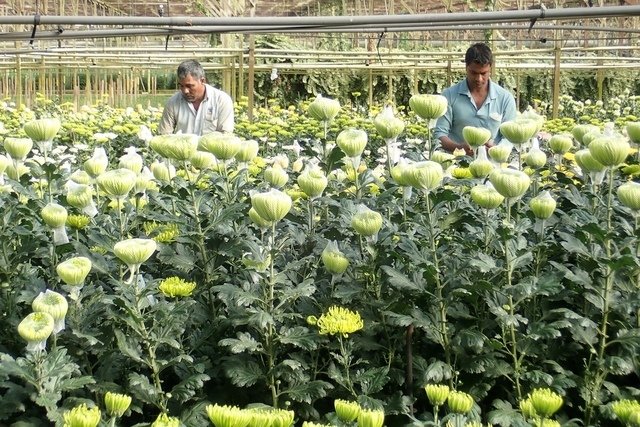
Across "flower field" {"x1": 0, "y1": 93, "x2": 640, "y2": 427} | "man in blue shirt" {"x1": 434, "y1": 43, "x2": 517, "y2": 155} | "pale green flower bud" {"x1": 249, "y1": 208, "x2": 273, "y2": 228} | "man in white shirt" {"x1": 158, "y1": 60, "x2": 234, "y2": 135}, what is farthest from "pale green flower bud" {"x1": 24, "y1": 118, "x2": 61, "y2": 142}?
"man in white shirt" {"x1": 158, "y1": 60, "x2": 234, "y2": 135}

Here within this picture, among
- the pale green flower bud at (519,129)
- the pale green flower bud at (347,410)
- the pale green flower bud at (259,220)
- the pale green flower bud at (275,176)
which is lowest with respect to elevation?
the pale green flower bud at (347,410)

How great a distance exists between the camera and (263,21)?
2271 mm

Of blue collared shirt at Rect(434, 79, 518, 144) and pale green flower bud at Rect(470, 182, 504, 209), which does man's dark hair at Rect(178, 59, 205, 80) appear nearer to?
blue collared shirt at Rect(434, 79, 518, 144)

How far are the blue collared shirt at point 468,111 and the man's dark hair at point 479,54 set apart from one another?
0.44 ft

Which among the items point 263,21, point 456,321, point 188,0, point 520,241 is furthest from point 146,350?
point 188,0

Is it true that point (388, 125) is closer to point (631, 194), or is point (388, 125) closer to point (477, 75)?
point (631, 194)

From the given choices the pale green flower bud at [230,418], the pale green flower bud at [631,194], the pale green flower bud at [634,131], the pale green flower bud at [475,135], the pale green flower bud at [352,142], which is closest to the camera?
the pale green flower bud at [230,418]

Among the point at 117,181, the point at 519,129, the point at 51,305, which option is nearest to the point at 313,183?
the point at 117,181

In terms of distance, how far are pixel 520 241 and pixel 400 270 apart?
25 centimetres

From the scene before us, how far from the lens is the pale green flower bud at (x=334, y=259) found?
64.8 inches

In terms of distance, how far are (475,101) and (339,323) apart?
2569 mm

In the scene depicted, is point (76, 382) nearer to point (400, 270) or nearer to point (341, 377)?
point (341, 377)

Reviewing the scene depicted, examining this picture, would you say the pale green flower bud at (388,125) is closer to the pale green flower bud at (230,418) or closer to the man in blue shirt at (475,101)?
the pale green flower bud at (230,418)

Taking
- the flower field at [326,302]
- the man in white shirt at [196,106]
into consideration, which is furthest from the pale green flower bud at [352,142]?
the man in white shirt at [196,106]
